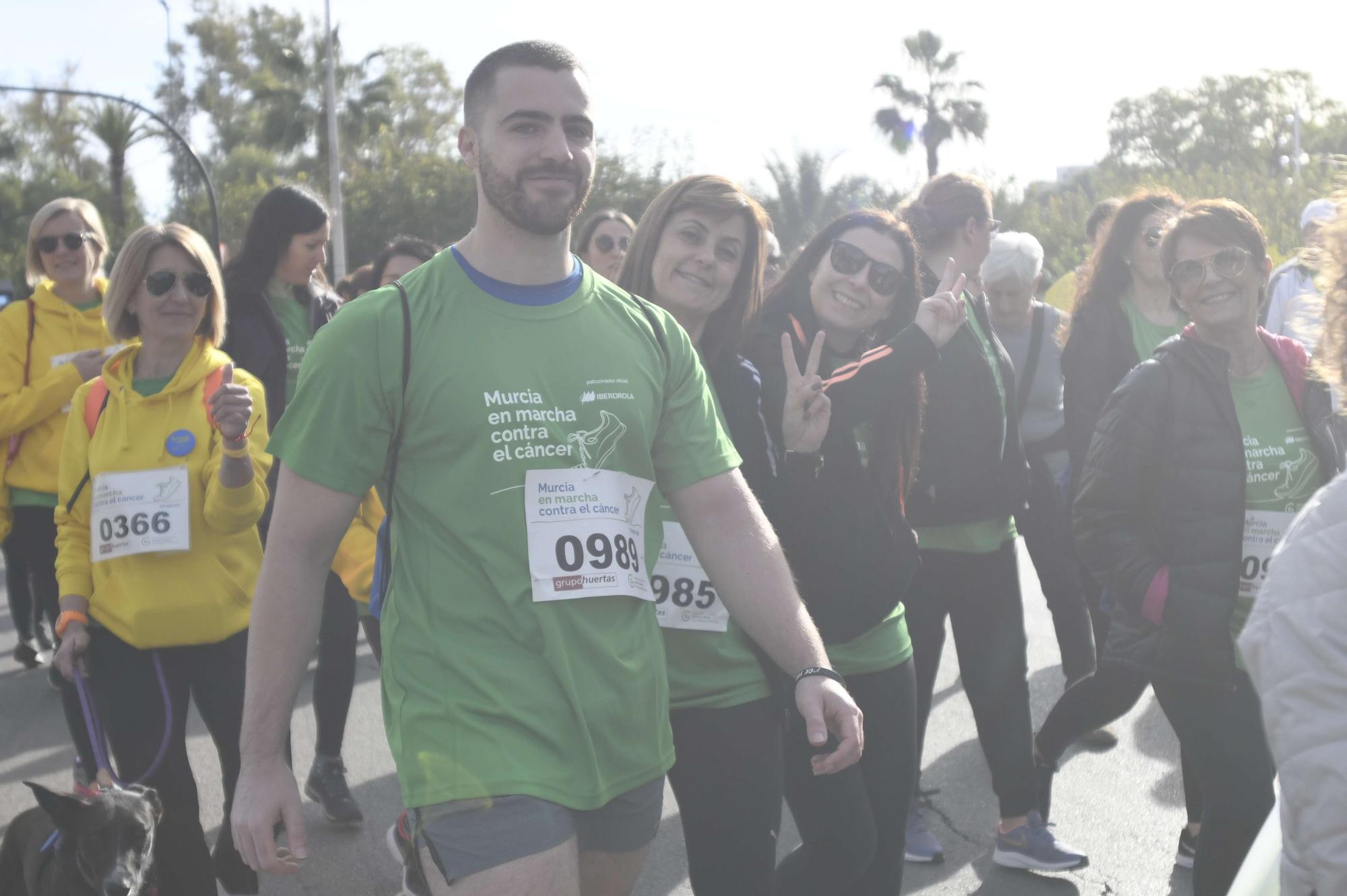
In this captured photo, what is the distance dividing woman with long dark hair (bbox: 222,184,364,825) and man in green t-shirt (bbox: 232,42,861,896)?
108 inches

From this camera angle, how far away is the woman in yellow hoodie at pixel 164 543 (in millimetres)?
3852

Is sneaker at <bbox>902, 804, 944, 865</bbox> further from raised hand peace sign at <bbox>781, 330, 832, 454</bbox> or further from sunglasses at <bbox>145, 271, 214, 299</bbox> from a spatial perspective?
sunglasses at <bbox>145, 271, 214, 299</bbox>

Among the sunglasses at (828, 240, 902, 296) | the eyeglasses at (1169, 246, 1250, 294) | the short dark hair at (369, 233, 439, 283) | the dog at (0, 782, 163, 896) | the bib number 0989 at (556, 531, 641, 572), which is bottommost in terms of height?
the dog at (0, 782, 163, 896)

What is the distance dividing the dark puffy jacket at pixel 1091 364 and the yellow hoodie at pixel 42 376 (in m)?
3.90

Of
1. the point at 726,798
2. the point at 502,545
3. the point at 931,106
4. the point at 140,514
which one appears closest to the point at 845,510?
the point at 726,798

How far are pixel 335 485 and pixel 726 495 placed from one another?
761 mm

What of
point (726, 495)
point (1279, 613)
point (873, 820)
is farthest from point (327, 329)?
point (873, 820)

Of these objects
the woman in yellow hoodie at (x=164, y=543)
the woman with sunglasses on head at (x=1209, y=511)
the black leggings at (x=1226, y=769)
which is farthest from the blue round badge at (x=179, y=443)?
the black leggings at (x=1226, y=769)

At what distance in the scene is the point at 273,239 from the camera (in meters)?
5.46

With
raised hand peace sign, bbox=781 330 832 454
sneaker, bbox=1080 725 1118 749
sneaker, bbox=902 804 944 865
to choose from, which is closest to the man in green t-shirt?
raised hand peace sign, bbox=781 330 832 454

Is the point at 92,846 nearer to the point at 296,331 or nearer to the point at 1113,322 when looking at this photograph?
the point at 296,331

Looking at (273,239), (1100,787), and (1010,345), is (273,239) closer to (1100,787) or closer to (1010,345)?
(1010,345)

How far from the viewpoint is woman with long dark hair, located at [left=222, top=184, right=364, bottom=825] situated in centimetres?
520

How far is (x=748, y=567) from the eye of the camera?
262 cm
